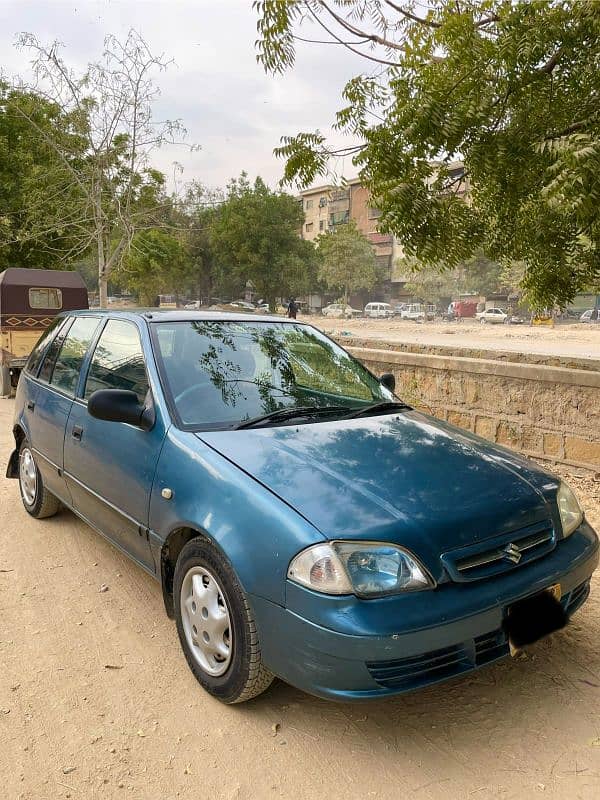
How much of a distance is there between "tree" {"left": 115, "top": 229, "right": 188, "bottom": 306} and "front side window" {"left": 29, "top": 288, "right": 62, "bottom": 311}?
2.46m

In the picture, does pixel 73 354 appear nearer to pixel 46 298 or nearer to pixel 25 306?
pixel 25 306

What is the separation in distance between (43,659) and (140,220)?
45.1 feet

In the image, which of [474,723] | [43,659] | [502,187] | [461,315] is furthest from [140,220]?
[461,315]

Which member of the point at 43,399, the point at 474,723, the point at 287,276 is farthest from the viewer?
the point at 287,276

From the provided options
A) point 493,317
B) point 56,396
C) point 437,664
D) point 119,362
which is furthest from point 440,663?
point 493,317

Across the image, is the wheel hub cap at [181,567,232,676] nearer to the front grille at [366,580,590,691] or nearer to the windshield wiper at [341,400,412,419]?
the front grille at [366,580,590,691]

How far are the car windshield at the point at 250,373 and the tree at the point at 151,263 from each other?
11.7m

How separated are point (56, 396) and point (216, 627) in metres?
2.32

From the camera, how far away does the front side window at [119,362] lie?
134 inches

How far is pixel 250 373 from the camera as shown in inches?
136

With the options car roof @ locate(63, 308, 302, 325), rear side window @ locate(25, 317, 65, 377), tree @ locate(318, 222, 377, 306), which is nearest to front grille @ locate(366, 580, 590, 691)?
car roof @ locate(63, 308, 302, 325)

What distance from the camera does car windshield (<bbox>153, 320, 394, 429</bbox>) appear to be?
10.4 ft

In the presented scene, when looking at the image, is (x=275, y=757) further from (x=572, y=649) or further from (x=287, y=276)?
(x=287, y=276)

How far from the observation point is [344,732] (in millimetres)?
2482
